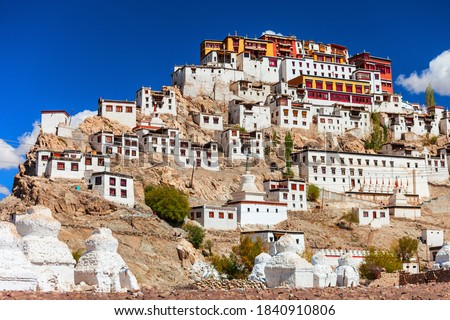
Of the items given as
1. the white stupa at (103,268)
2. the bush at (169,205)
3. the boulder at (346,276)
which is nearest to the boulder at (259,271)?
the boulder at (346,276)

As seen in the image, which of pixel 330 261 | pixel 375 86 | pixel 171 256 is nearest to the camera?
pixel 171 256

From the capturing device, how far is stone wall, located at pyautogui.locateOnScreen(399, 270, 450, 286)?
31911mm

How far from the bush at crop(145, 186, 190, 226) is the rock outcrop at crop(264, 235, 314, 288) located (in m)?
30.5

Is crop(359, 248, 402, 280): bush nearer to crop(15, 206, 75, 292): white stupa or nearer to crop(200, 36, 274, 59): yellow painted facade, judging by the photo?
crop(15, 206, 75, 292): white stupa

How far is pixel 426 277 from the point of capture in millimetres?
32969

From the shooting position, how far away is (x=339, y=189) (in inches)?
2894

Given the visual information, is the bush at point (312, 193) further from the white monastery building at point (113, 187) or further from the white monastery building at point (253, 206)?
the white monastery building at point (113, 187)

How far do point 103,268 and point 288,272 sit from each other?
6.61 m

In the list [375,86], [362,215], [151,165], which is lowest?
[362,215]

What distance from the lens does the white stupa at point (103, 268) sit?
22.9 meters

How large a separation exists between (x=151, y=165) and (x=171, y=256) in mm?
17305
